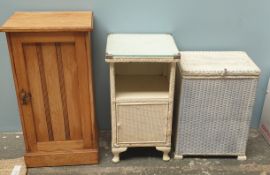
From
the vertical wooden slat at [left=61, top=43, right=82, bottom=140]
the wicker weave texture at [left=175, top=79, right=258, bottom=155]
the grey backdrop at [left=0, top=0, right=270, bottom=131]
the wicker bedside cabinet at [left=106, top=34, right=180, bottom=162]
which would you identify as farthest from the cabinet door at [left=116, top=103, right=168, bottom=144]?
the grey backdrop at [left=0, top=0, right=270, bottom=131]

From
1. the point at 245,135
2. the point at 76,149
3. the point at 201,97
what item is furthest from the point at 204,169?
the point at 76,149

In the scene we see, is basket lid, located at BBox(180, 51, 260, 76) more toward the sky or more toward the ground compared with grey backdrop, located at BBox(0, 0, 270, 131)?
more toward the ground

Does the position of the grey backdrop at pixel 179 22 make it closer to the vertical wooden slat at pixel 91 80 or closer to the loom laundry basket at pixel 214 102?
the loom laundry basket at pixel 214 102

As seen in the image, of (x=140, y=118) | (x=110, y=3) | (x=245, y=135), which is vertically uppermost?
(x=110, y=3)

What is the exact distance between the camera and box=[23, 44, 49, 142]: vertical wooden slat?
1.61 m

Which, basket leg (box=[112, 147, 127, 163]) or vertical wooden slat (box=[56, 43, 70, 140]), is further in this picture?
basket leg (box=[112, 147, 127, 163])

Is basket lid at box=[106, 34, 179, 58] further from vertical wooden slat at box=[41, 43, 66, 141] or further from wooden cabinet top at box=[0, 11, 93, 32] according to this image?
vertical wooden slat at box=[41, 43, 66, 141]

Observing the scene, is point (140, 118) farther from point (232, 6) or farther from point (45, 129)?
point (232, 6)

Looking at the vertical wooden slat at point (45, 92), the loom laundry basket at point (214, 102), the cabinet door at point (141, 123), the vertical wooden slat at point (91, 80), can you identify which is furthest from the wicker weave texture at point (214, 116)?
the vertical wooden slat at point (45, 92)

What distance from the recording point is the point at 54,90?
1716 mm

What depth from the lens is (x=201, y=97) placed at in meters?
1.77

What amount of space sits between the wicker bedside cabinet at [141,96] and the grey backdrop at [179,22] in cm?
10

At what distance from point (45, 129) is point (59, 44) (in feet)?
1.63

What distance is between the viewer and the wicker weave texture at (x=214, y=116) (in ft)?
5.73
